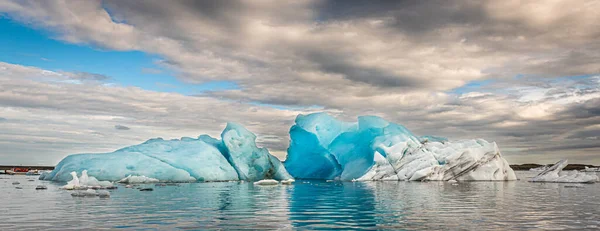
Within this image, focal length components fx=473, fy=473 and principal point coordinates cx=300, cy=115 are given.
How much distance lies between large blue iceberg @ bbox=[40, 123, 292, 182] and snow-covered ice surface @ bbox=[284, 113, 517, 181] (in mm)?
7322

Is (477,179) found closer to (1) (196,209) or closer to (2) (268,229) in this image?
(1) (196,209)

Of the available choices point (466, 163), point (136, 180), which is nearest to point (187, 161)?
point (136, 180)

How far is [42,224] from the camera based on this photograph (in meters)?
10.1

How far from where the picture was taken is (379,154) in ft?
131

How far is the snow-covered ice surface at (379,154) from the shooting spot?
1529 inches

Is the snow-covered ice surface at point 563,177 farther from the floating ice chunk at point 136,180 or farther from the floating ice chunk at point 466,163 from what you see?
the floating ice chunk at point 136,180

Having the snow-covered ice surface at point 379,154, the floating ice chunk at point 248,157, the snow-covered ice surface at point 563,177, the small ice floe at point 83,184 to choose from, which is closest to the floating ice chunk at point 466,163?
the snow-covered ice surface at point 379,154

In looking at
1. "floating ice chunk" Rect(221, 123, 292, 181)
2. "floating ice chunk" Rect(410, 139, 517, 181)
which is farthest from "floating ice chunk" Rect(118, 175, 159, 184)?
"floating ice chunk" Rect(410, 139, 517, 181)

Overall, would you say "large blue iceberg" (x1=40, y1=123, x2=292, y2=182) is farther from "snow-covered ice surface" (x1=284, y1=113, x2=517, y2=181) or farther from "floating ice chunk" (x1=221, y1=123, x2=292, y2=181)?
"snow-covered ice surface" (x1=284, y1=113, x2=517, y2=181)

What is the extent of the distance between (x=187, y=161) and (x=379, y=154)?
15.8m

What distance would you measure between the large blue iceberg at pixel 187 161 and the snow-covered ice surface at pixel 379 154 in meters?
7.32

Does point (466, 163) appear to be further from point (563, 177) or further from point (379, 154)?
point (563, 177)

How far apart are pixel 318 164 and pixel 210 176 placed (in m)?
17.7

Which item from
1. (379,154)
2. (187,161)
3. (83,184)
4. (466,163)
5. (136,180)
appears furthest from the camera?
(379,154)
